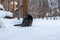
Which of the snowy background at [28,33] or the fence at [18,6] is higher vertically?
the fence at [18,6]

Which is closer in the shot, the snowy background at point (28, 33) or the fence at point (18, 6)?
the snowy background at point (28, 33)

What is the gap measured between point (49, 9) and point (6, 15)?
3.88 meters

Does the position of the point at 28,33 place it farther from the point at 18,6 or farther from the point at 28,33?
the point at 18,6

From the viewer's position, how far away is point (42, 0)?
9.00 meters

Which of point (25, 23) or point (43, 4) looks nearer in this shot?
point (25, 23)

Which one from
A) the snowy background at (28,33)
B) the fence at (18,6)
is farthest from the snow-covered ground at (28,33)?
the fence at (18,6)

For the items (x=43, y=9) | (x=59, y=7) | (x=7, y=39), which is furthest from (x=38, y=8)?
(x=7, y=39)

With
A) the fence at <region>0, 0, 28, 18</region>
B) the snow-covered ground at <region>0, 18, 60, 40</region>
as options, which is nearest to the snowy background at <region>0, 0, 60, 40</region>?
the snow-covered ground at <region>0, 18, 60, 40</region>

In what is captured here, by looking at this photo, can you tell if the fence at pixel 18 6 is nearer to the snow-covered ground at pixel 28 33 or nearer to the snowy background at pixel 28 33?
the snowy background at pixel 28 33

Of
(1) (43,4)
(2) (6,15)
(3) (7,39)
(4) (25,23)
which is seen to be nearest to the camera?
(3) (7,39)

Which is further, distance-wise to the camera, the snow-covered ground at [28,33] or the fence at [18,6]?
the fence at [18,6]

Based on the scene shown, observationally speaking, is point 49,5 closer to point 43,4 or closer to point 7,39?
point 43,4

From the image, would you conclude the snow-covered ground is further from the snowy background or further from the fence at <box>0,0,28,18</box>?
the fence at <box>0,0,28,18</box>

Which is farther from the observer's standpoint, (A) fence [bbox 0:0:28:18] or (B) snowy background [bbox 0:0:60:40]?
(A) fence [bbox 0:0:28:18]
